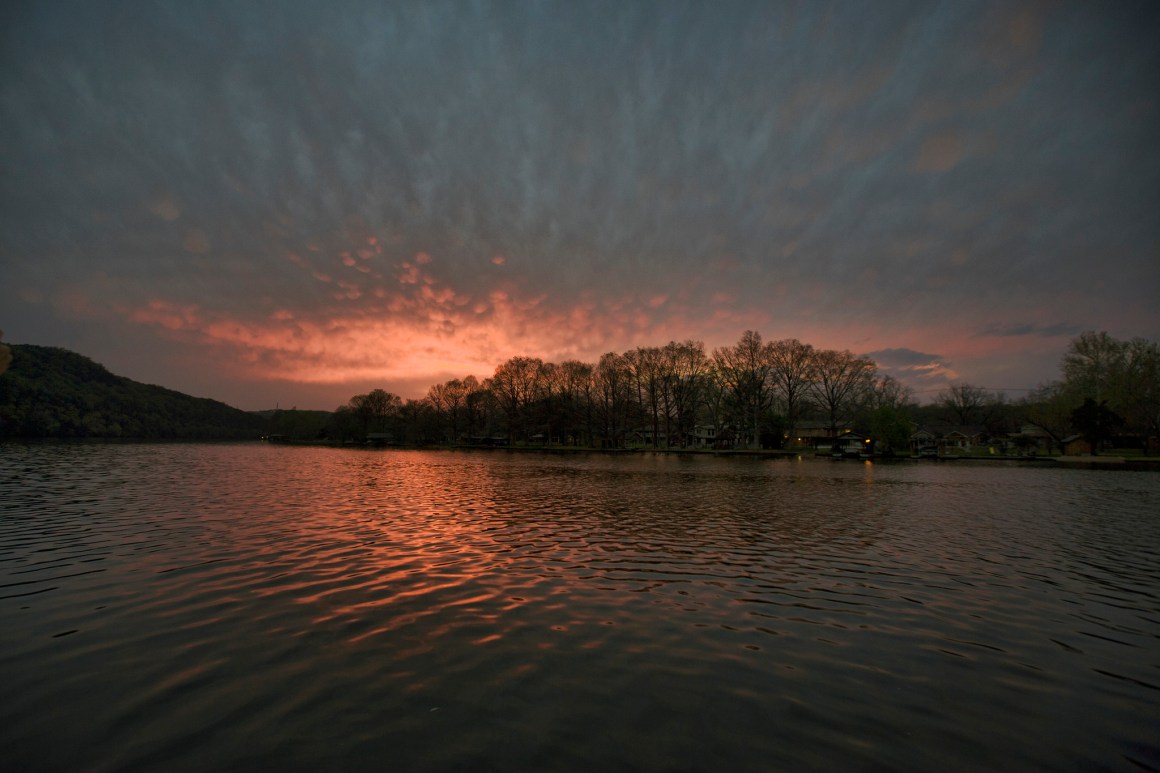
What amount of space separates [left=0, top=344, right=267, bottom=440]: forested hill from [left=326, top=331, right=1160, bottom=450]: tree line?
96799 millimetres

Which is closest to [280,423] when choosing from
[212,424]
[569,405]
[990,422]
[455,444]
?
[212,424]

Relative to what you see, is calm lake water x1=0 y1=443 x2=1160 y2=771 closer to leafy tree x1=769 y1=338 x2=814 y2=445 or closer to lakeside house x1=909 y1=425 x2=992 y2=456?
leafy tree x1=769 y1=338 x2=814 y2=445

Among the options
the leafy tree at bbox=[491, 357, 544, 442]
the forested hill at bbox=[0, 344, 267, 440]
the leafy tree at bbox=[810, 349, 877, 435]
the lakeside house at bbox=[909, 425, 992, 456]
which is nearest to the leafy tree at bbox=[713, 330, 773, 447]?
the leafy tree at bbox=[810, 349, 877, 435]

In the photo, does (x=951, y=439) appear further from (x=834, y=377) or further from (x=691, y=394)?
(x=691, y=394)

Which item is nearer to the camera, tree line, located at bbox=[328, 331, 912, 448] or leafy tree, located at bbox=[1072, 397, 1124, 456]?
leafy tree, located at bbox=[1072, 397, 1124, 456]

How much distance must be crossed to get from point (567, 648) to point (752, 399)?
310ft

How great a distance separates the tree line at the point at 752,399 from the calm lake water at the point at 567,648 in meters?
81.5

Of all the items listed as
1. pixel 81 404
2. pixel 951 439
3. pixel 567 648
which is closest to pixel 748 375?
pixel 951 439

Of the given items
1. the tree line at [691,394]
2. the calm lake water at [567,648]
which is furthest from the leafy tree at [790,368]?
the calm lake water at [567,648]

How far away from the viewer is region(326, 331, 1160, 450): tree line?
248 feet

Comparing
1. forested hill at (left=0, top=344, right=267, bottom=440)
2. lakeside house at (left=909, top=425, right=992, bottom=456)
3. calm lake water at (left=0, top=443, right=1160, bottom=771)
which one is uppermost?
forested hill at (left=0, top=344, right=267, bottom=440)

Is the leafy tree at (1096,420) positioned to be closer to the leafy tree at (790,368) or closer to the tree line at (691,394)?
the tree line at (691,394)

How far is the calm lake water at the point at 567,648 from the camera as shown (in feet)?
14.8

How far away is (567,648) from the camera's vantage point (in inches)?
268
